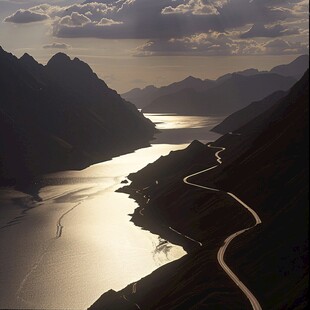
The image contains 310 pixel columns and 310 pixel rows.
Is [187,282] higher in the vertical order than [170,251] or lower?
higher

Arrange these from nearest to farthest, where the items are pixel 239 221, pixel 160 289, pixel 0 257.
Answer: pixel 160 289 < pixel 239 221 < pixel 0 257

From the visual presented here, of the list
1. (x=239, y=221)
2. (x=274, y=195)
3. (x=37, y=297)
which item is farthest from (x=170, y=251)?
(x=37, y=297)

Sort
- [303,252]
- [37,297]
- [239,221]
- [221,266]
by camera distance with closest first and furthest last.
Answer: [303,252]
[221,266]
[37,297]
[239,221]

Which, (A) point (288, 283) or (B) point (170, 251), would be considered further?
(B) point (170, 251)

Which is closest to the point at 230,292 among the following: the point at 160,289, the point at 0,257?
the point at 160,289

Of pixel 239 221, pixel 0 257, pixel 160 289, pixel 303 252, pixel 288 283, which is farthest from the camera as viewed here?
pixel 0 257

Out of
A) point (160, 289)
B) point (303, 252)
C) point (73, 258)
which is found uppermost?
point (303, 252)

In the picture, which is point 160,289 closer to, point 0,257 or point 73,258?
point 73,258

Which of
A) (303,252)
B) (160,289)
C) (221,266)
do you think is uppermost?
(303,252)

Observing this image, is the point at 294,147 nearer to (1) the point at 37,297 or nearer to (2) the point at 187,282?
(2) the point at 187,282
